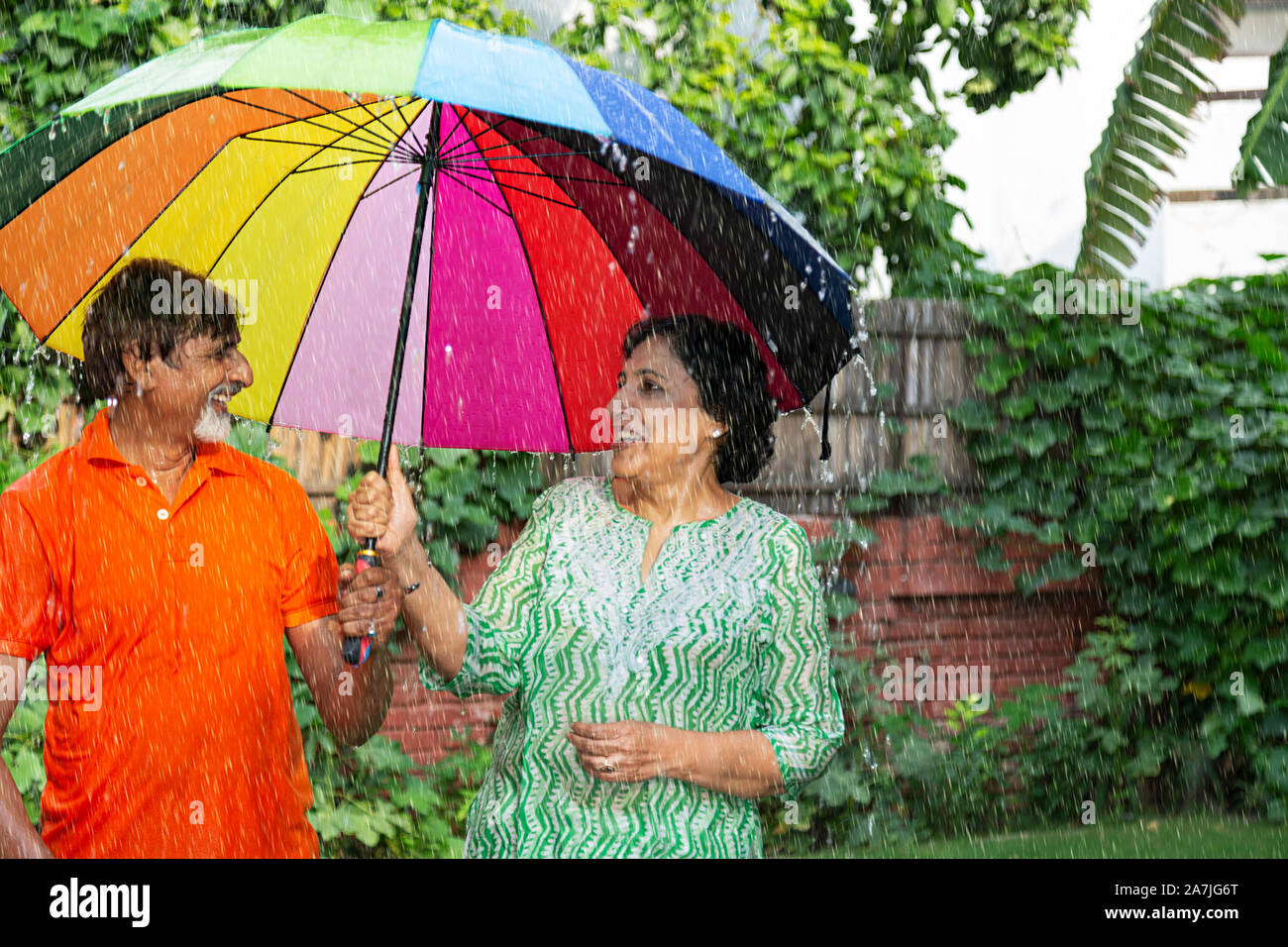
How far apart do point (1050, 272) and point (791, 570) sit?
4.09 metres

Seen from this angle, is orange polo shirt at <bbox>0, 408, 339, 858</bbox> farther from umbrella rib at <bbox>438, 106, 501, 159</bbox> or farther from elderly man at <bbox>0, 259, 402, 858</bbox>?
umbrella rib at <bbox>438, 106, 501, 159</bbox>

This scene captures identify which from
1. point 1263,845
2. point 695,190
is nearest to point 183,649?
point 695,190

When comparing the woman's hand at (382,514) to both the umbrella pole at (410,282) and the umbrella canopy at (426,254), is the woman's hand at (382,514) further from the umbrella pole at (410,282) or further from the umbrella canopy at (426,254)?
the umbrella canopy at (426,254)

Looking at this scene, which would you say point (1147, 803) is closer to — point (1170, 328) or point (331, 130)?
point (1170, 328)

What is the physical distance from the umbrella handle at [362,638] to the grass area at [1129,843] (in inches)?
137

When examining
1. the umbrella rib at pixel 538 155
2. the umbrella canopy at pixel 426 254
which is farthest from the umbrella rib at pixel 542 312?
the umbrella rib at pixel 538 155

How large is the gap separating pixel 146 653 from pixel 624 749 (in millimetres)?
1034

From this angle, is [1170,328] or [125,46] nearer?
[125,46]

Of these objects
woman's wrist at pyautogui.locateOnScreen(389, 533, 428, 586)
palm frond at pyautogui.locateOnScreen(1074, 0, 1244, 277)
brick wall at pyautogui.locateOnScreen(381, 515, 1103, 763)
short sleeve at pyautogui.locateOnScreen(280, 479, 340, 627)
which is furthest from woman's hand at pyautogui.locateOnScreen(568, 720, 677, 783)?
palm frond at pyautogui.locateOnScreen(1074, 0, 1244, 277)

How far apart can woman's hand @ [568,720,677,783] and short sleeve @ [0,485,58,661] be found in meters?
1.11

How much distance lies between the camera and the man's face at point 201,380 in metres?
2.64

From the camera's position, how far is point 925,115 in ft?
21.6

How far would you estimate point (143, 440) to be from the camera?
267cm

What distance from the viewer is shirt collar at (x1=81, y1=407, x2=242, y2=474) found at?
2.62 meters
